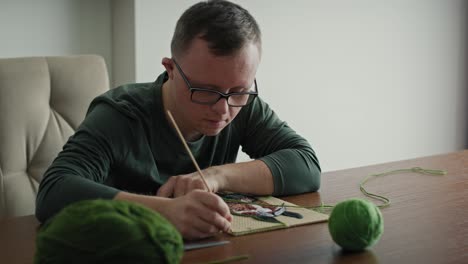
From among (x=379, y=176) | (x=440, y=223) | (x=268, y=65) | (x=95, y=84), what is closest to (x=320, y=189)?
(x=379, y=176)

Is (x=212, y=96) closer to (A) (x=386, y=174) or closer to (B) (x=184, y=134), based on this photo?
(B) (x=184, y=134)

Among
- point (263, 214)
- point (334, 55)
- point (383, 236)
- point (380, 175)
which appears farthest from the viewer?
point (334, 55)

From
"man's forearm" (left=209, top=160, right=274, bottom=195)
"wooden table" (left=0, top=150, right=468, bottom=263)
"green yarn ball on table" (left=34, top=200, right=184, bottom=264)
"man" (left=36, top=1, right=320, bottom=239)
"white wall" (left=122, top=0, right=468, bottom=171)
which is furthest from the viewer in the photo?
"white wall" (left=122, top=0, right=468, bottom=171)

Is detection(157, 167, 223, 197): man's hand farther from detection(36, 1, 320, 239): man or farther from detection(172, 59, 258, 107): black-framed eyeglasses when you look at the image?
detection(172, 59, 258, 107): black-framed eyeglasses

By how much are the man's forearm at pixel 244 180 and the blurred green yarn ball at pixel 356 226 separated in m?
0.37

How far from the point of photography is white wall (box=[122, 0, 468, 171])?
2988 mm

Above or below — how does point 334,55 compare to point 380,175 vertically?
above

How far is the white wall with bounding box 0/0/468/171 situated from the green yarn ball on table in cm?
172

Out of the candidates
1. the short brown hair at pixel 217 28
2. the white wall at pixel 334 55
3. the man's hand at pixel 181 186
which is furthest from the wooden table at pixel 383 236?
the white wall at pixel 334 55

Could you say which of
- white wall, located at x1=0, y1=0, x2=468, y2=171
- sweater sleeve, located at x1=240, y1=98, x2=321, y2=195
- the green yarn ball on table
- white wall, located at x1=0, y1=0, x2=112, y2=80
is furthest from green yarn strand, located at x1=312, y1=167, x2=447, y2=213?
white wall, located at x1=0, y1=0, x2=112, y2=80

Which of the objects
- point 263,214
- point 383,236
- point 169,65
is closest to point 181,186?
point 263,214

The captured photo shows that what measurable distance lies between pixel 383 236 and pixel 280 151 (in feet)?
1.46

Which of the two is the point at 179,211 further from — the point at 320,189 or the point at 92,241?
the point at 320,189

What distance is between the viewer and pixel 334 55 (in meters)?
3.29
